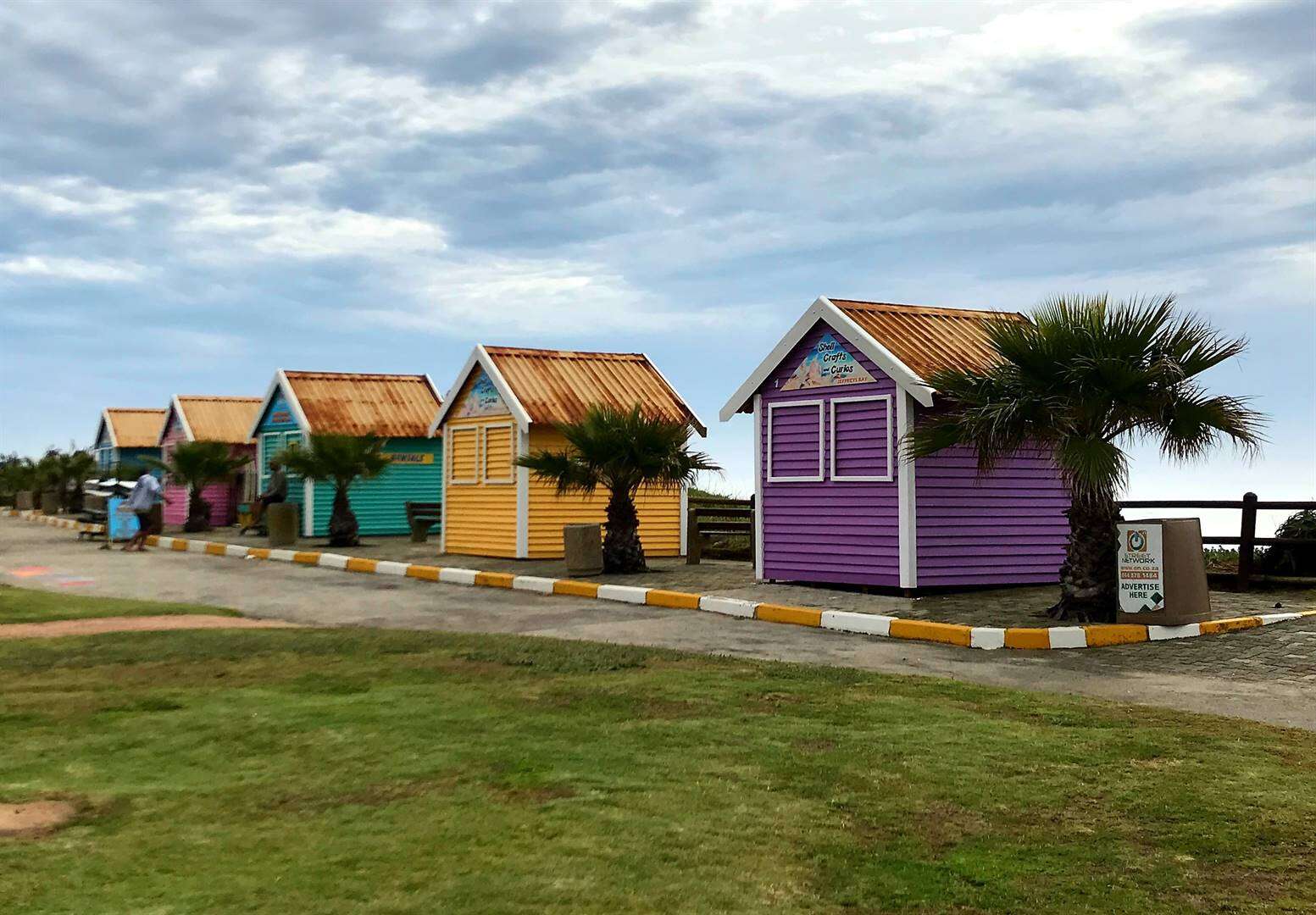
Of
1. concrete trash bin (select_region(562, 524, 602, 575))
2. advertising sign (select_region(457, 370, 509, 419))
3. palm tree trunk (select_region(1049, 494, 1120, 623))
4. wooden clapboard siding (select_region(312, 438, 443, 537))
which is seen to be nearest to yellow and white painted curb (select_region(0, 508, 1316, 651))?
palm tree trunk (select_region(1049, 494, 1120, 623))

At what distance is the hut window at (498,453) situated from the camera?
947 inches

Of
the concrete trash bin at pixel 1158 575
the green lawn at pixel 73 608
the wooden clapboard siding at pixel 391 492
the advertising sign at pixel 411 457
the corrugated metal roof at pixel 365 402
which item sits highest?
the corrugated metal roof at pixel 365 402

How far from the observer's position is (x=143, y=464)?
43.8 metres

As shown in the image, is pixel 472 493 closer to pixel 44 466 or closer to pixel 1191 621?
pixel 1191 621

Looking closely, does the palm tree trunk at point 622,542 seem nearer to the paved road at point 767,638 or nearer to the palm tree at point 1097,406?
the paved road at point 767,638

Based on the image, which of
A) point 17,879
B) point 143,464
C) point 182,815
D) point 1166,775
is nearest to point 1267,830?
point 1166,775

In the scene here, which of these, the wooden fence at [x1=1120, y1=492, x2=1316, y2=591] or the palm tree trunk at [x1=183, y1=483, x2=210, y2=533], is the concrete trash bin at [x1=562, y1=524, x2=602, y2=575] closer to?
the wooden fence at [x1=1120, y1=492, x2=1316, y2=591]

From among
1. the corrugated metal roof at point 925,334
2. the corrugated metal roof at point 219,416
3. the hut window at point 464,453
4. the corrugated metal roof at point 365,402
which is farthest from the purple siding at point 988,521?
the corrugated metal roof at point 219,416

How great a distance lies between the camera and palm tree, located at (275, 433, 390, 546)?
26.4 meters

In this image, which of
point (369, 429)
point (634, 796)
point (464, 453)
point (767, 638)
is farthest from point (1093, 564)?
point (369, 429)

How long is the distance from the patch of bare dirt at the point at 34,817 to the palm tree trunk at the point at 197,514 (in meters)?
29.5

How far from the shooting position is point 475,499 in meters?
25.0

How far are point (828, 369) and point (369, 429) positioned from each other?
16.2 meters

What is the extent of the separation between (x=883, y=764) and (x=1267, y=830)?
184 cm
